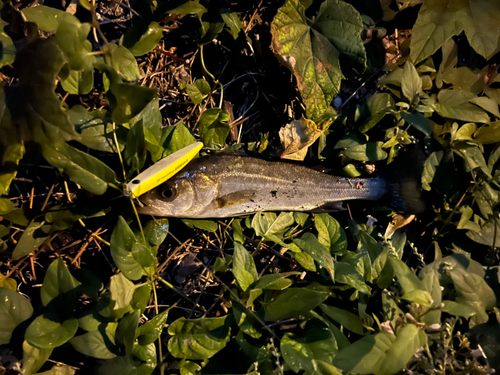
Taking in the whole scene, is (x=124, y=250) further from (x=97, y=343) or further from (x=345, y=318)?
(x=345, y=318)

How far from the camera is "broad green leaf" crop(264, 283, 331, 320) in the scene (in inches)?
79.0

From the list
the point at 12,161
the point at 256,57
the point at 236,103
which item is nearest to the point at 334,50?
the point at 256,57

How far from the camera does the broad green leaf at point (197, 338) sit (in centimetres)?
210

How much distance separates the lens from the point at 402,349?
5.74ft

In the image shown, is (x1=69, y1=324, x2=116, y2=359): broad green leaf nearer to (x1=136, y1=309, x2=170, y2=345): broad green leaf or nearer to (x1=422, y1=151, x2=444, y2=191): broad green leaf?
(x1=136, y1=309, x2=170, y2=345): broad green leaf

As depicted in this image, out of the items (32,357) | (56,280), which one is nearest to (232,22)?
(56,280)

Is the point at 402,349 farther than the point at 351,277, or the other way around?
the point at 351,277

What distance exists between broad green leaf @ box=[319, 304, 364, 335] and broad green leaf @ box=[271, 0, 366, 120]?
1330 millimetres

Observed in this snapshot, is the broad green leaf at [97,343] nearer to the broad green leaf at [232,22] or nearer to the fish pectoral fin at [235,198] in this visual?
the fish pectoral fin at [235,198]

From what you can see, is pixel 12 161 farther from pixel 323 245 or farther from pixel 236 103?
pixel 323 245

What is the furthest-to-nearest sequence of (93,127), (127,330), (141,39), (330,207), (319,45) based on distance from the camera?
(330,207) → (319,45) → (141,39) → (93,127) → (127,330)

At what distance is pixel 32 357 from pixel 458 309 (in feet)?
7.67

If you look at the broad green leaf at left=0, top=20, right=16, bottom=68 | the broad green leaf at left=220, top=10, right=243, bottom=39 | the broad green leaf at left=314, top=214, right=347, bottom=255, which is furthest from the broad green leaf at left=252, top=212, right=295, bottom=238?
the broad green leaf at left=0, top=20, right=16, bottom=68

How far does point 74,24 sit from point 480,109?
2672mm
